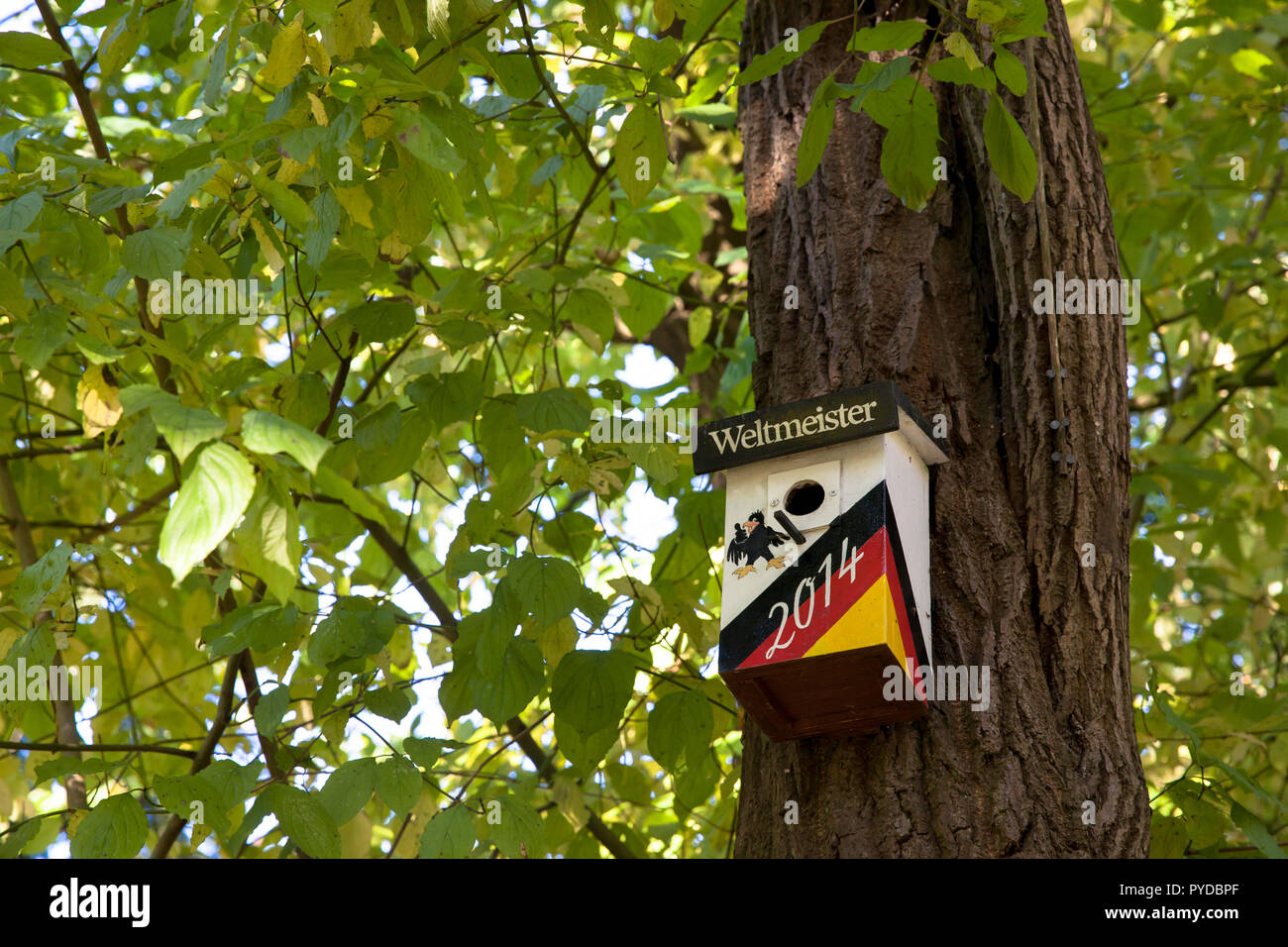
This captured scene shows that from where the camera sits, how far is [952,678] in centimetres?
198

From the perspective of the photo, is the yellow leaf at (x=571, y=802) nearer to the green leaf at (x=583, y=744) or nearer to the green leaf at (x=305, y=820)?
the green leaf at (x=583, y=744)

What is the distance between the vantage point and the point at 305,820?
2094 mm

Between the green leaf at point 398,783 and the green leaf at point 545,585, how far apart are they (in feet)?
1.11

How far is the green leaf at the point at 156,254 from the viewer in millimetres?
→ 2047

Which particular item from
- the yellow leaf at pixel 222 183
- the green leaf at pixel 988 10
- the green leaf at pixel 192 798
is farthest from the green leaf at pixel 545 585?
the green leaf at pixel 988 10

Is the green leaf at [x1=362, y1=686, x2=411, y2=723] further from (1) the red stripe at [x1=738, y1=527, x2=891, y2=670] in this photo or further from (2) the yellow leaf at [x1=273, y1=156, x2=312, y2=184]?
(2) the yellow leaf at [x1=273, y1=156, x2=312, y2=184]

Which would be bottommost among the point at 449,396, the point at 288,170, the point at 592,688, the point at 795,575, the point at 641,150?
the point at 592,688

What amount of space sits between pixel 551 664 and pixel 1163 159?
9.03ft

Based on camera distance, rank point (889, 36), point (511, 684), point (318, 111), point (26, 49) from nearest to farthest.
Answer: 1. point (889, 36)
2. point (318, 111)
3. point (511, 684)
4. point (26, 49)

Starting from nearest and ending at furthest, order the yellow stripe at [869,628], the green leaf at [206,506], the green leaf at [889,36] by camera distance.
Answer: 1. the green leaf at [206,506]
2. the yellow stripe at [869,628]
3. the green leaf at [889,36]

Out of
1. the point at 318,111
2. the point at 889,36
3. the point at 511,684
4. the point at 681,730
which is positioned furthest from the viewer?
the point at 681,730

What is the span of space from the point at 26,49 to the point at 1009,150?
1821 millimetres

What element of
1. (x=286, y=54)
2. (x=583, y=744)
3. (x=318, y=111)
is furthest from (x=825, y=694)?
(x=286, y=54)

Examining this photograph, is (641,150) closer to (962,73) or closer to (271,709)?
(962,73)
